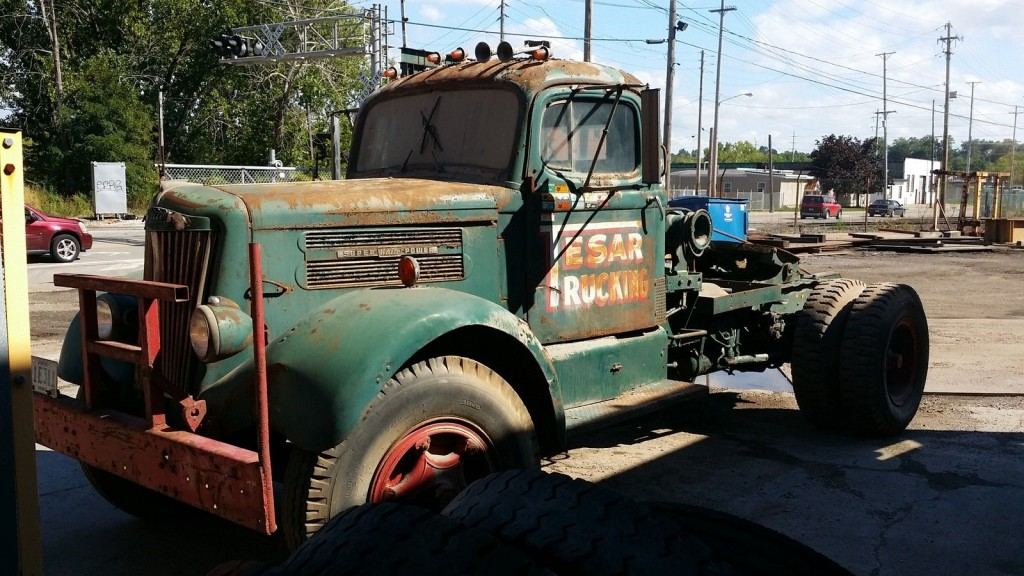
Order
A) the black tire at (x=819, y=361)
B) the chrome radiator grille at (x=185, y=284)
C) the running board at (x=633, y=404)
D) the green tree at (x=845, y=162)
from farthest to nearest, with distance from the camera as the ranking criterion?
the green tree at (x=845, y=162)
the black tire at (x=819, y=361)
the running board at (x=633, y=404)
the chrome radiator grille at (x=185, y=284)

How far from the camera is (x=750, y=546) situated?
2.57 metres

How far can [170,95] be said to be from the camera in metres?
45.2

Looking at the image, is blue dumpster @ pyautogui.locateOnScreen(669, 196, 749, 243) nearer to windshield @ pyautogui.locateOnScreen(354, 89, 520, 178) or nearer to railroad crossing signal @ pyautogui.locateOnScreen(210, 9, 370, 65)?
railroad crossing signal @ pyautogui.locateOnScreen(210, 9, 370, 65)

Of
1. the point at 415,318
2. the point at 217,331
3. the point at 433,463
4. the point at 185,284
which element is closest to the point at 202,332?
the point at 217,331

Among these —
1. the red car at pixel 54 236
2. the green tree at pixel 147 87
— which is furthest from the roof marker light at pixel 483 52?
the green tree at pixel 147 87

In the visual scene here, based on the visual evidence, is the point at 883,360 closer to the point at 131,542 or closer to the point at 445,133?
the point at 445,133

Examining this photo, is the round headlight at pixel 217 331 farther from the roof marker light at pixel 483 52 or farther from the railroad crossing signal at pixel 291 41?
the railroad crossing signal at pixel 291 41

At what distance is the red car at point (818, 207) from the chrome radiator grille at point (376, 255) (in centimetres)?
4942

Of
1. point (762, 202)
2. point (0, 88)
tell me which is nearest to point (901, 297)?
point (0, 88)

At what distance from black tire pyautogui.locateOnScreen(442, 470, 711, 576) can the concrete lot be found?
2.50 m

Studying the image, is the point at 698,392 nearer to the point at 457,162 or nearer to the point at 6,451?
the point at 457,162

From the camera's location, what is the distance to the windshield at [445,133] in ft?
16.5

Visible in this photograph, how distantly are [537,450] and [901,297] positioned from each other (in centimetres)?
352

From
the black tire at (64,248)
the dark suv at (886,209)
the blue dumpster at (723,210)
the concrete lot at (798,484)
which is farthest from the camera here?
the dark suv at (886,209)
